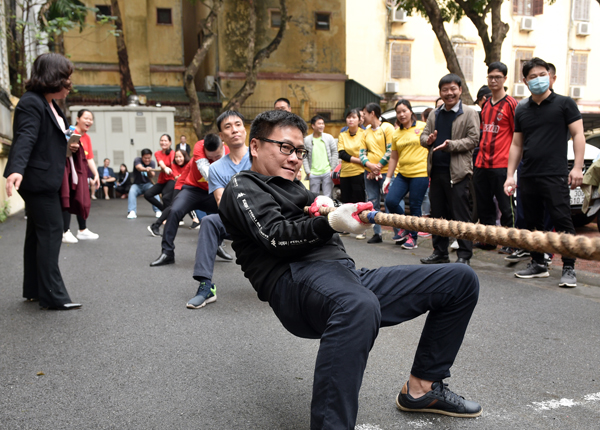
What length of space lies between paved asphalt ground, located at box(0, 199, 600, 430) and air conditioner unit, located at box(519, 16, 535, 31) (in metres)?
26.4

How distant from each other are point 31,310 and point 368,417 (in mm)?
3284

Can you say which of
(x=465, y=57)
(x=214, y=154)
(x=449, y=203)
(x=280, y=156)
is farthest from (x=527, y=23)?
(x=280, y=156)

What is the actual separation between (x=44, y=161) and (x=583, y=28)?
31465 mm

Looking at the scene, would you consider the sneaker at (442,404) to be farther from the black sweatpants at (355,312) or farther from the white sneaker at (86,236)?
the white sneaker at (86,236)

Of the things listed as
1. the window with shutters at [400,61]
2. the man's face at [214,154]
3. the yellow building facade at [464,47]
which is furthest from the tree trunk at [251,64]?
the man's face at [214,154]

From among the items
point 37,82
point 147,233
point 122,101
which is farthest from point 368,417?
point 122,101

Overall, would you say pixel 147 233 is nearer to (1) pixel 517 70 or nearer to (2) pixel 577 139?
(2) pixel 577 139

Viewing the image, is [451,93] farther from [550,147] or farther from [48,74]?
[48,74]

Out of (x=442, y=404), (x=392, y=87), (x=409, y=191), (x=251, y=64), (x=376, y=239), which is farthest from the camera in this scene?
(x=392, y=87)

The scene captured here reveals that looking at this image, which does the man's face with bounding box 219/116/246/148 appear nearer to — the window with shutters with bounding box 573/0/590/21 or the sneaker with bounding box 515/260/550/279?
the sneaker with bounding box 515/260/550/279

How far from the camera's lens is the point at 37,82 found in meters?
4.51

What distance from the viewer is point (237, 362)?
142 inches

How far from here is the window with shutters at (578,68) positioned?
3006 centimetres

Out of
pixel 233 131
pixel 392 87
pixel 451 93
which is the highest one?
pixel 392 87
